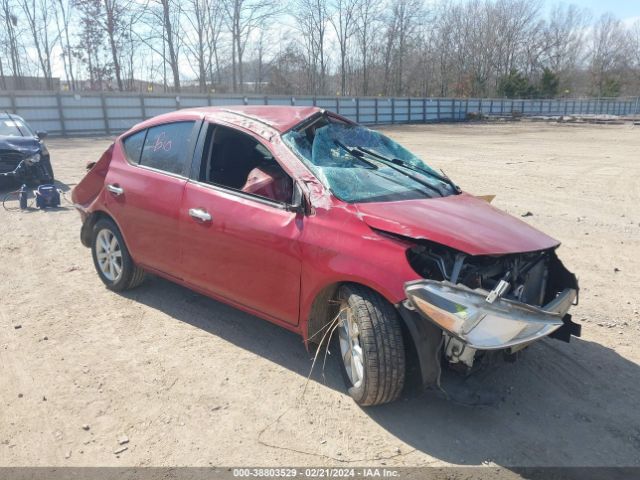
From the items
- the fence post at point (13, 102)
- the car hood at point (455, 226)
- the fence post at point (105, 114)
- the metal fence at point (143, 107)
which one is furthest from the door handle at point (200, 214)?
the fence post at point (105, 114)

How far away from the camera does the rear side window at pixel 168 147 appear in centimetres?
419

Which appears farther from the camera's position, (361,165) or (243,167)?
(243,167)

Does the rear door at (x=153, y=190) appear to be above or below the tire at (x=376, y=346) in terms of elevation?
above

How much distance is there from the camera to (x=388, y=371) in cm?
288

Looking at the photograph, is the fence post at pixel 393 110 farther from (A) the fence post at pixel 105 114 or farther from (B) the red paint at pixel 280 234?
(B) the red paint at pixel 280 234

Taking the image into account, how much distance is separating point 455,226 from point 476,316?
0.65 m

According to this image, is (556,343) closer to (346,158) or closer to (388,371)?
(388,371)

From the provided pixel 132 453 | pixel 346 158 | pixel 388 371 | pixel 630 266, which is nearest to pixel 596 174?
pixel 630 266

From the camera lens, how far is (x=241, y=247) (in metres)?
3.57

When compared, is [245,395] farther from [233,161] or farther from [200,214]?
[233,161]

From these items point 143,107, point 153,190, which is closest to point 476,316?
point 153,190

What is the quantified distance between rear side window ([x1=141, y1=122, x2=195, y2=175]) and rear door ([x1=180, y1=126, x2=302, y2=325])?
0.27 meters

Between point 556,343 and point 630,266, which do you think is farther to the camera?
point 630,266

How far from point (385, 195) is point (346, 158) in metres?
0.52
